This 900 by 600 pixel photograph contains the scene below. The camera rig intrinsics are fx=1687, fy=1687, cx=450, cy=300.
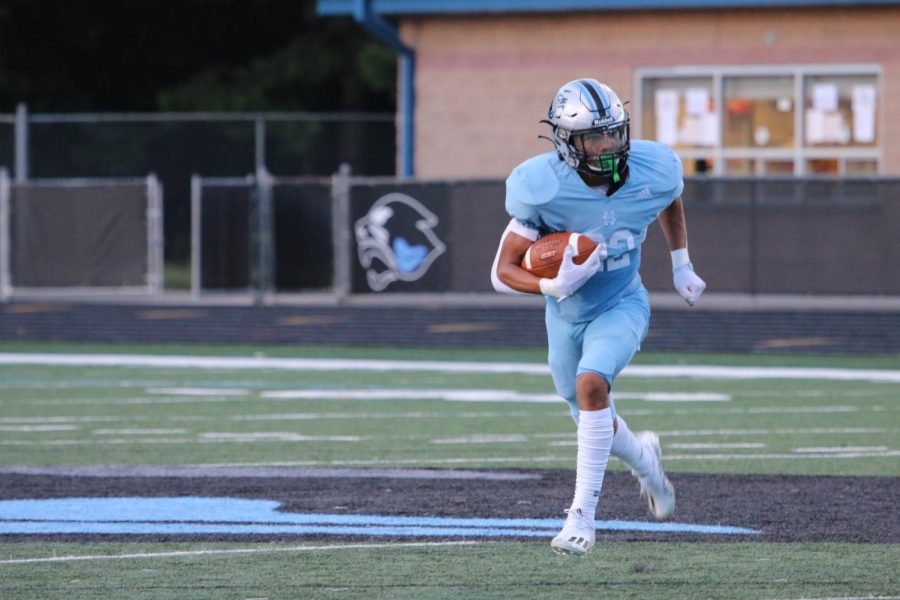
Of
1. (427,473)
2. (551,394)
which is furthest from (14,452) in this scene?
(551,394)

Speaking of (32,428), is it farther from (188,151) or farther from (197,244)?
(188,151)

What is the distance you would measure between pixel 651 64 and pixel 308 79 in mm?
16394

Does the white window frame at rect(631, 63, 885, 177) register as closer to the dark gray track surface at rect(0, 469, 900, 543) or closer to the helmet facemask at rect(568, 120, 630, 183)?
the dark gray track surface at rect(0, 469, 900, 543)

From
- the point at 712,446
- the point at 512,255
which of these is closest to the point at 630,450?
the point at 512,255

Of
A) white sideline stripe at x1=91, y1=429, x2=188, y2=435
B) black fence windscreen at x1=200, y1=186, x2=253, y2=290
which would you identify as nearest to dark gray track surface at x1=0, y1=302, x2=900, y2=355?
black fence windscreen at x1=200, y1=186, x2=253, y2=290

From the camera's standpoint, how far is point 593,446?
22.1 feet

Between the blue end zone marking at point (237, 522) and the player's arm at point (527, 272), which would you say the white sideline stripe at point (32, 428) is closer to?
the blue end zone marking at point (237, 522)

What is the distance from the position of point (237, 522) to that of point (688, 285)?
2302 millimetres

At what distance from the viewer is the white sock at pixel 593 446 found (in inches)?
262

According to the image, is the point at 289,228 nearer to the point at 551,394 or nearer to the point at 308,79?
the point at 551,394

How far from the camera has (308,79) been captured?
36.4 metres

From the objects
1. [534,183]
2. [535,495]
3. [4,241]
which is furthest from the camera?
[4,241]

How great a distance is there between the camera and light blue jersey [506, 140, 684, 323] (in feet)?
22.5

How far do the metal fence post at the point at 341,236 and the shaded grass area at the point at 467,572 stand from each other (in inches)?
505
